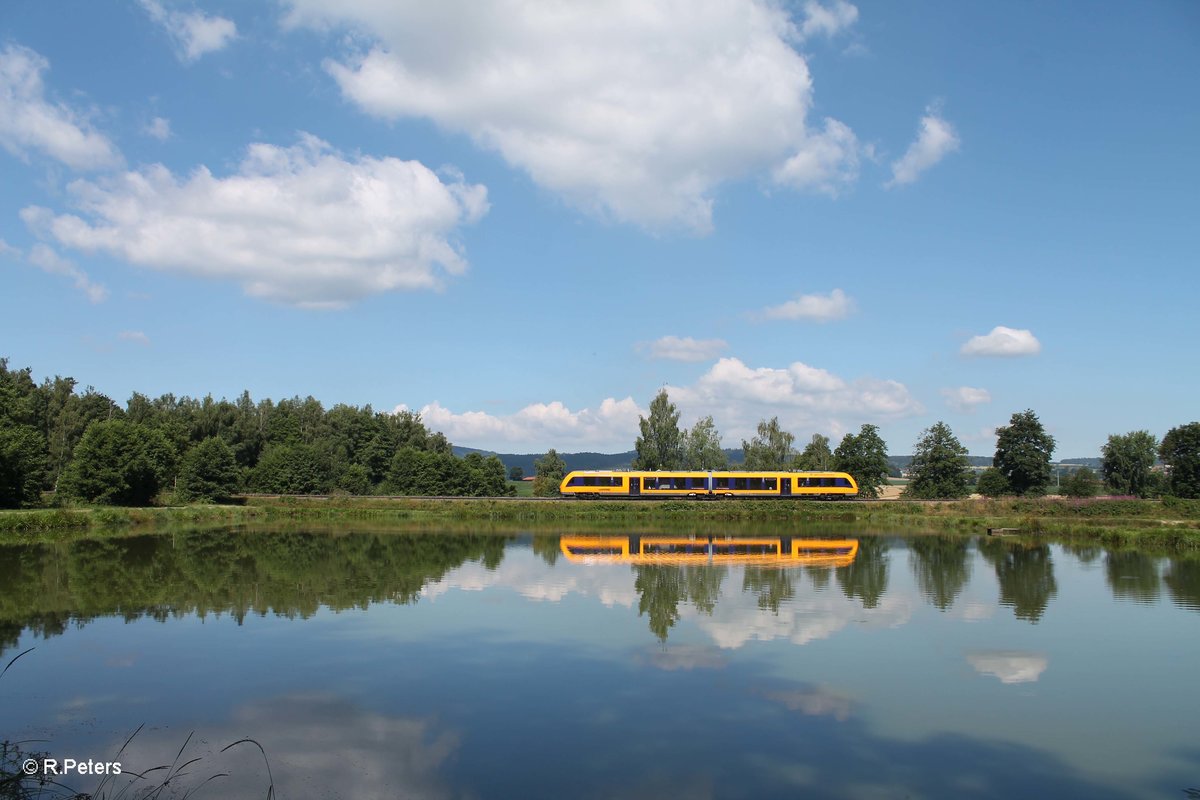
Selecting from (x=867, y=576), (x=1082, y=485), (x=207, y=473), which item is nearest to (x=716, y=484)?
(x=867, y=576)

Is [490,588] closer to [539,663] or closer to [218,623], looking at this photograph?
[218,623]

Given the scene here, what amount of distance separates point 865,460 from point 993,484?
12.0 m

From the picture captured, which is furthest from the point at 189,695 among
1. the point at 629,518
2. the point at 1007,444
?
the point at 1007,444

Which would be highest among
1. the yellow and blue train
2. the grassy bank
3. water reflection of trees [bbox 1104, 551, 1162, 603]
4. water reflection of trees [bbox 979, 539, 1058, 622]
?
the yellow and blue train

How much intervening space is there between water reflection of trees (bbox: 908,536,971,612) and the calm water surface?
302 mm

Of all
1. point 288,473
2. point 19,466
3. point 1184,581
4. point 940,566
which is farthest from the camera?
point 288,473

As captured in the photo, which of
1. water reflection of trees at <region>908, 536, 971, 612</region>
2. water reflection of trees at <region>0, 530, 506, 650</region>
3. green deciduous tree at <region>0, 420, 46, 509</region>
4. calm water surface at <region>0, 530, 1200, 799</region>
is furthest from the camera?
green deciduous tree at <region>0, 420, 46, 509</region>

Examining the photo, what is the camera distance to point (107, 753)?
10328mm

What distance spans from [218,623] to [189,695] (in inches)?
258

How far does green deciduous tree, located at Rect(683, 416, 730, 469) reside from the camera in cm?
7975

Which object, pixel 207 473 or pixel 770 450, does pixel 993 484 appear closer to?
pixel 770 450

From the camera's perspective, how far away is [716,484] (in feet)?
199

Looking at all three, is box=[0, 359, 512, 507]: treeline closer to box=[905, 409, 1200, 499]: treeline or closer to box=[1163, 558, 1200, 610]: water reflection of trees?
box=[905, 409, 1200, 499]: treeline

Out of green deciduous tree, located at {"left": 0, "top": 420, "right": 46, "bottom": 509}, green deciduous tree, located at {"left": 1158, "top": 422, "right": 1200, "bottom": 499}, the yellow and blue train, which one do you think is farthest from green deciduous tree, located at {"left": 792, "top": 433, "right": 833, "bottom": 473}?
green deciduous tree, located at {"left": 0, "top": 420, "right": 46, "bottom": 509}
